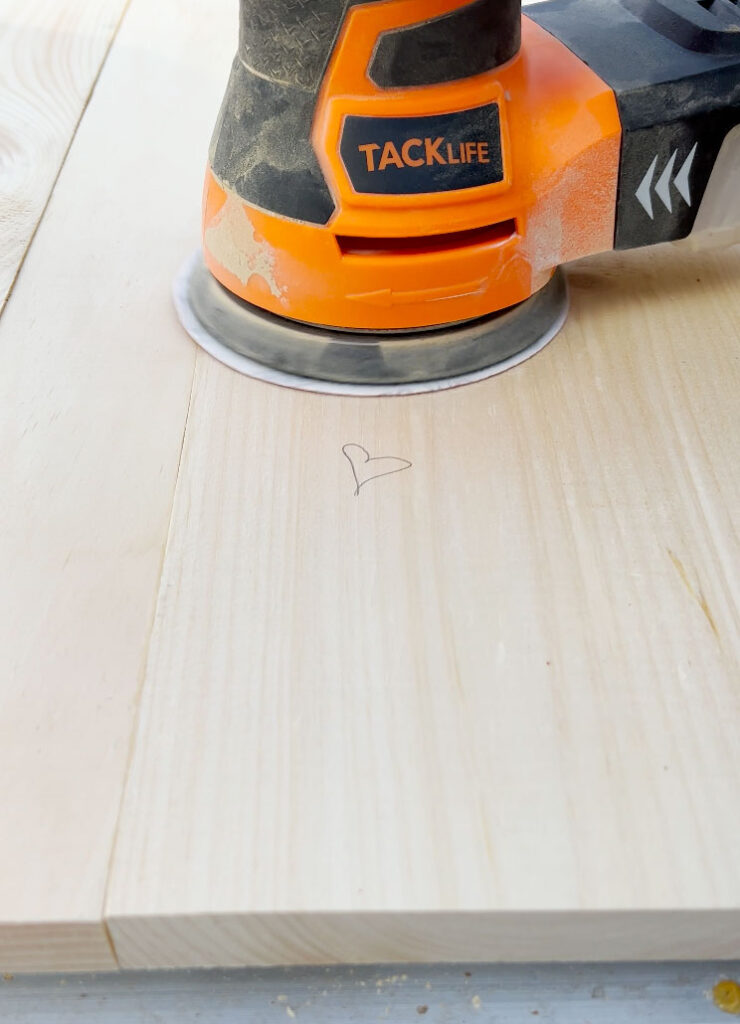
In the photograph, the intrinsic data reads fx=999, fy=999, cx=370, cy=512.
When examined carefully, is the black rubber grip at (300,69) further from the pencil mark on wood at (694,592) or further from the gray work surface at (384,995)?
the gray work surface at (384,995)

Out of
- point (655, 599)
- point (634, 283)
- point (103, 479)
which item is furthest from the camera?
point (634, 283)

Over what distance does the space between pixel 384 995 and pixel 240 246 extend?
0.61 metres

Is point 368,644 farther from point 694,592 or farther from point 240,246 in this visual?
point 240,246

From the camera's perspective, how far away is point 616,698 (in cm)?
67

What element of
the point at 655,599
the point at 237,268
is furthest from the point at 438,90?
the point at 655,599

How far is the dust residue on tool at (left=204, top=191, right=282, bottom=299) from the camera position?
2.83 ft

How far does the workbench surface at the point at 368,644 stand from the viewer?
0.58 meters

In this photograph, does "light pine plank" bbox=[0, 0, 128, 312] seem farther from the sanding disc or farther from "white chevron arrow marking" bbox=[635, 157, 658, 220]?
"white chevron arrow marking" bbox=[635, 157, 658, 220]

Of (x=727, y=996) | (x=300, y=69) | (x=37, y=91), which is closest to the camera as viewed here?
(x=727, y=996)

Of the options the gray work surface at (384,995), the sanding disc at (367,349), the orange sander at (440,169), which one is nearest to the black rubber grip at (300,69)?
the orange sander at (440,169)

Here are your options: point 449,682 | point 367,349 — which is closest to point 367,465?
point 367,349

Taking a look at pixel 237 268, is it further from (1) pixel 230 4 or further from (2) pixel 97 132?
(1) pixel 230 4

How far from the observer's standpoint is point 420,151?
81 cm

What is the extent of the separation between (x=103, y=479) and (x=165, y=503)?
2.6 inches
